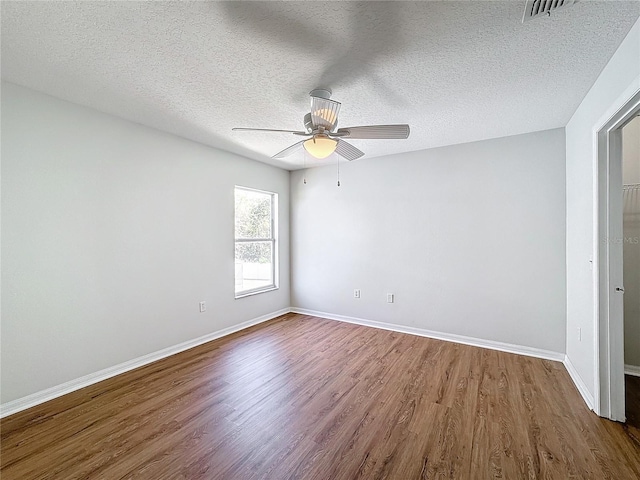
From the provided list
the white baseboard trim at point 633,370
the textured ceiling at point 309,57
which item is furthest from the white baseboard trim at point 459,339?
the textured ceiling at point 309,57

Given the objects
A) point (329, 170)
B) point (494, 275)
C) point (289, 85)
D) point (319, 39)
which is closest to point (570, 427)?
point (494, 275)

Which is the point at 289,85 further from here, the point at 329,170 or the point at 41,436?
the point at 41,436

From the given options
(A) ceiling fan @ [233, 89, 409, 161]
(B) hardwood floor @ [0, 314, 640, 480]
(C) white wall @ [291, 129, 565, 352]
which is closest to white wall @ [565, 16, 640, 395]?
(C) white wall @ [291, 129, 565, 352]

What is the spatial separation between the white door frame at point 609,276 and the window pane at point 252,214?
12.8 feet

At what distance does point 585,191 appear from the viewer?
2320 millimetres

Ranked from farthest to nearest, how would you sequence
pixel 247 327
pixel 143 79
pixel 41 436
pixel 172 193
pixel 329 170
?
1. pixel 329 170
2. pixel 247 327
3. pixel 172 193
4. pixel 143 79
5. pixel 41 436

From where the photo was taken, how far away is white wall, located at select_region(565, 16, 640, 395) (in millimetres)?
1684

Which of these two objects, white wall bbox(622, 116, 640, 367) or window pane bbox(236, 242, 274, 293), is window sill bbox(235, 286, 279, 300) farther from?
white wall bbox(622, 116, 640, 367)

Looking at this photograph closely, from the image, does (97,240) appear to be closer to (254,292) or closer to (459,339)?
→ (254,292)

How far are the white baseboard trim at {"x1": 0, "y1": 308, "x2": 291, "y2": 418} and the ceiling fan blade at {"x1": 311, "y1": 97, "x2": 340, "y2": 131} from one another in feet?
9.56

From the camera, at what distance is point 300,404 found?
223cm

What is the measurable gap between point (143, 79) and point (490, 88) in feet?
8.80

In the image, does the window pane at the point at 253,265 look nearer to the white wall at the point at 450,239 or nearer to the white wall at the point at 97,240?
the white wall at the point at 97,240

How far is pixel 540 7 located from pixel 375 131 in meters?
1.12
